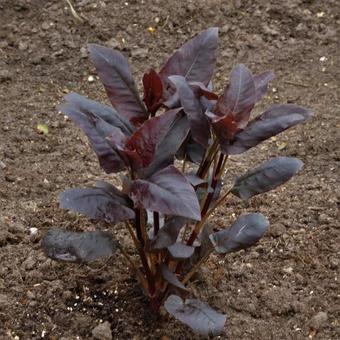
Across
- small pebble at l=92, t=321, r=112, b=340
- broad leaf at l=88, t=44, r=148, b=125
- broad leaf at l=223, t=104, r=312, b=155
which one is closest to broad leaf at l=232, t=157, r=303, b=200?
broad leaf at l=223, t=104, r=312, b=155

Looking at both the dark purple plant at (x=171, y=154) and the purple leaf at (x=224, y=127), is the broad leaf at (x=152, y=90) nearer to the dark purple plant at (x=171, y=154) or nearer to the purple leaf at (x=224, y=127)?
the dark purple plant at (x=171, y=154)

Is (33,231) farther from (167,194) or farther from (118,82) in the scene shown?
(167,194)

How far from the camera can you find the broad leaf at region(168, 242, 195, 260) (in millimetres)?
2406

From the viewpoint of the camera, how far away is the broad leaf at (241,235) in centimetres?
254

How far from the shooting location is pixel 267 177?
8.30ft

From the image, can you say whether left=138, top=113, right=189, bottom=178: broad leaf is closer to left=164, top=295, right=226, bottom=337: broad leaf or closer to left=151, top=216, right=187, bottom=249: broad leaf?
left=151, top=216, right=187, bottom=249: broad leaf

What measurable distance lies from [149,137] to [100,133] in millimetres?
159

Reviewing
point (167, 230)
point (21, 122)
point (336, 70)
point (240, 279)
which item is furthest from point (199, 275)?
point (336, 70)

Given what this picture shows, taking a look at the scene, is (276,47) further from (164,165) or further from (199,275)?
(164,165)

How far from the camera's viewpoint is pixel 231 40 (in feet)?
14.8

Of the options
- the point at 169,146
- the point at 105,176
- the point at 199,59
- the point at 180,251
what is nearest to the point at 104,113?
the point at 169,146

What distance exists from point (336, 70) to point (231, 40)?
24.4 inches

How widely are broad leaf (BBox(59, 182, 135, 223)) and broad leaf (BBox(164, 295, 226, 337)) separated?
0.36 metres

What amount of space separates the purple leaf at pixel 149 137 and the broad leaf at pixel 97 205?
150 mm
